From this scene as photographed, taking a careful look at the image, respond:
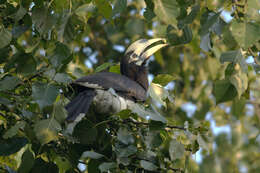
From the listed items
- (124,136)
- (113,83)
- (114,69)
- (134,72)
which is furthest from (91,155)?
(134,72)

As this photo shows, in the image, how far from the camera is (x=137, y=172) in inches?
71.2

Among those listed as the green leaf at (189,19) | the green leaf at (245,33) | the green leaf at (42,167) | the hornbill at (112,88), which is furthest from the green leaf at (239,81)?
the green leaf at (42,167)

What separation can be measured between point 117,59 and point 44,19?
2772 mm

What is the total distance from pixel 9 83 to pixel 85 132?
331mm

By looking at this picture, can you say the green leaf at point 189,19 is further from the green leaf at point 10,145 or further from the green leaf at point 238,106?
the green leaf at point 238,106

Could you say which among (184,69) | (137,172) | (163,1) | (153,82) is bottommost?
(184,69)

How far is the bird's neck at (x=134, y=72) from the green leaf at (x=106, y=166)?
1230 millimetres

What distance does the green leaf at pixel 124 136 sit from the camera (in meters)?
1.75

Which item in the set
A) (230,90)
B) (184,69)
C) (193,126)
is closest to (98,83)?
(193,126)

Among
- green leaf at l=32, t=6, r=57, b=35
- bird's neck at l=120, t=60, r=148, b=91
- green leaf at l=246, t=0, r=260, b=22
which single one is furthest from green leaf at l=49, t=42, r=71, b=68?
bird's neck at l=120, t=60, r=148, b=91

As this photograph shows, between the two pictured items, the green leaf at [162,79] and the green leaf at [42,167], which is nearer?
the green leaf at [42,167]

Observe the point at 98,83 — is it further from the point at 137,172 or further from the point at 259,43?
the point at 259,43

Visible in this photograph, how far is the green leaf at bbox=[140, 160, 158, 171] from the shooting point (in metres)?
1.72

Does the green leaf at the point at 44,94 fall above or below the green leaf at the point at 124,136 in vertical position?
above
